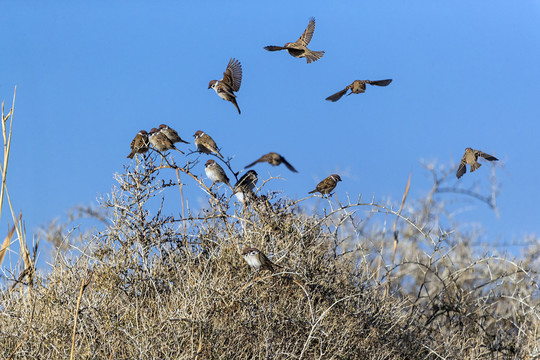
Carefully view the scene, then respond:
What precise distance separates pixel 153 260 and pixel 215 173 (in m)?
1.39

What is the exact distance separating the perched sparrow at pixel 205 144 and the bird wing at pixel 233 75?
89cm

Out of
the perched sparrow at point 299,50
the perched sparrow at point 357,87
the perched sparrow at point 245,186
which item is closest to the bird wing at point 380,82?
the perched sparrow at point 357,87

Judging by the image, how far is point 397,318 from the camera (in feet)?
26.4

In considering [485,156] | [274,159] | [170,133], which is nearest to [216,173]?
[170,133]

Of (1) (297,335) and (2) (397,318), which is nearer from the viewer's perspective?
(1) (297,335)

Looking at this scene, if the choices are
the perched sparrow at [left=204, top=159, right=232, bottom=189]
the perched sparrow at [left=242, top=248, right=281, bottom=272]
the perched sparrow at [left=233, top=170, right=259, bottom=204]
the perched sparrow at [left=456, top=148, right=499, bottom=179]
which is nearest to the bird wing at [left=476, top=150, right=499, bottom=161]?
the perched sparrow at [left=456, top=148, right=499, bottom=179]

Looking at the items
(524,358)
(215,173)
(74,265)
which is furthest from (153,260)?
(524,358)

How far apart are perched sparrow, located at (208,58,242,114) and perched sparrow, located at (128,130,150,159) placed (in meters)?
1.29

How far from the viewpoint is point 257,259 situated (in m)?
6.83

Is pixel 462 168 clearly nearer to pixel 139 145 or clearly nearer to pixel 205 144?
pixel 205 144

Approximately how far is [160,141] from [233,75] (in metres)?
1.54

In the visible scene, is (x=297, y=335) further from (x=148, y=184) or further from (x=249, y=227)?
(x=148, y=184)

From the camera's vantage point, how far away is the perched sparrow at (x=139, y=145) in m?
8.29

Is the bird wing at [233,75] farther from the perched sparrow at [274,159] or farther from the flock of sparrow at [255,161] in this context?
the perched sparrow at [274,159]
